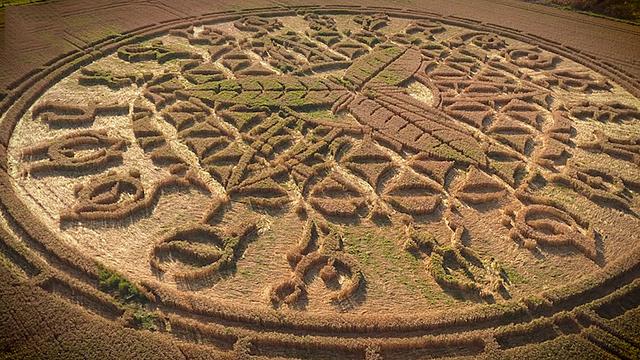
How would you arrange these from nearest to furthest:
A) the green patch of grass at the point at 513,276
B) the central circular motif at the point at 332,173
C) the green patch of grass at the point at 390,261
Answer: the green patch of grass at the point at 390,261
the central circular motif at the point at 332,173
the green patch of grass at the point at 513,276

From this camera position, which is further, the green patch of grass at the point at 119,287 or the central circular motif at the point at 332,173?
the central circular motif at the point at 332,173

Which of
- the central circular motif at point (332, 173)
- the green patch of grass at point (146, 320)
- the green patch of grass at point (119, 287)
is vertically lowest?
the green patch of grass at point (146, 320)

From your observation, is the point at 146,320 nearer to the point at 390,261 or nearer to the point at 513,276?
the point at 390,261

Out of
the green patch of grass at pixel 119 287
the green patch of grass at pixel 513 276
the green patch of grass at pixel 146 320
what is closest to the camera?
the green patch of grass at pixel 146 320

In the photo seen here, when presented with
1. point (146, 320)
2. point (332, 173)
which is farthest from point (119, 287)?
point (332, 173)

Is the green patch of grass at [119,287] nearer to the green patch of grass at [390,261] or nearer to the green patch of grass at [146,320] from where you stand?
the green patch of grass at [146,320]

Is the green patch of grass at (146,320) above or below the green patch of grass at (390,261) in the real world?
below

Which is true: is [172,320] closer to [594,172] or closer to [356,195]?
[356,195]

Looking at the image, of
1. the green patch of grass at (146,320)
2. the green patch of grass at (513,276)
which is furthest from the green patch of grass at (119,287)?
the green patch of grass at (513,276)
